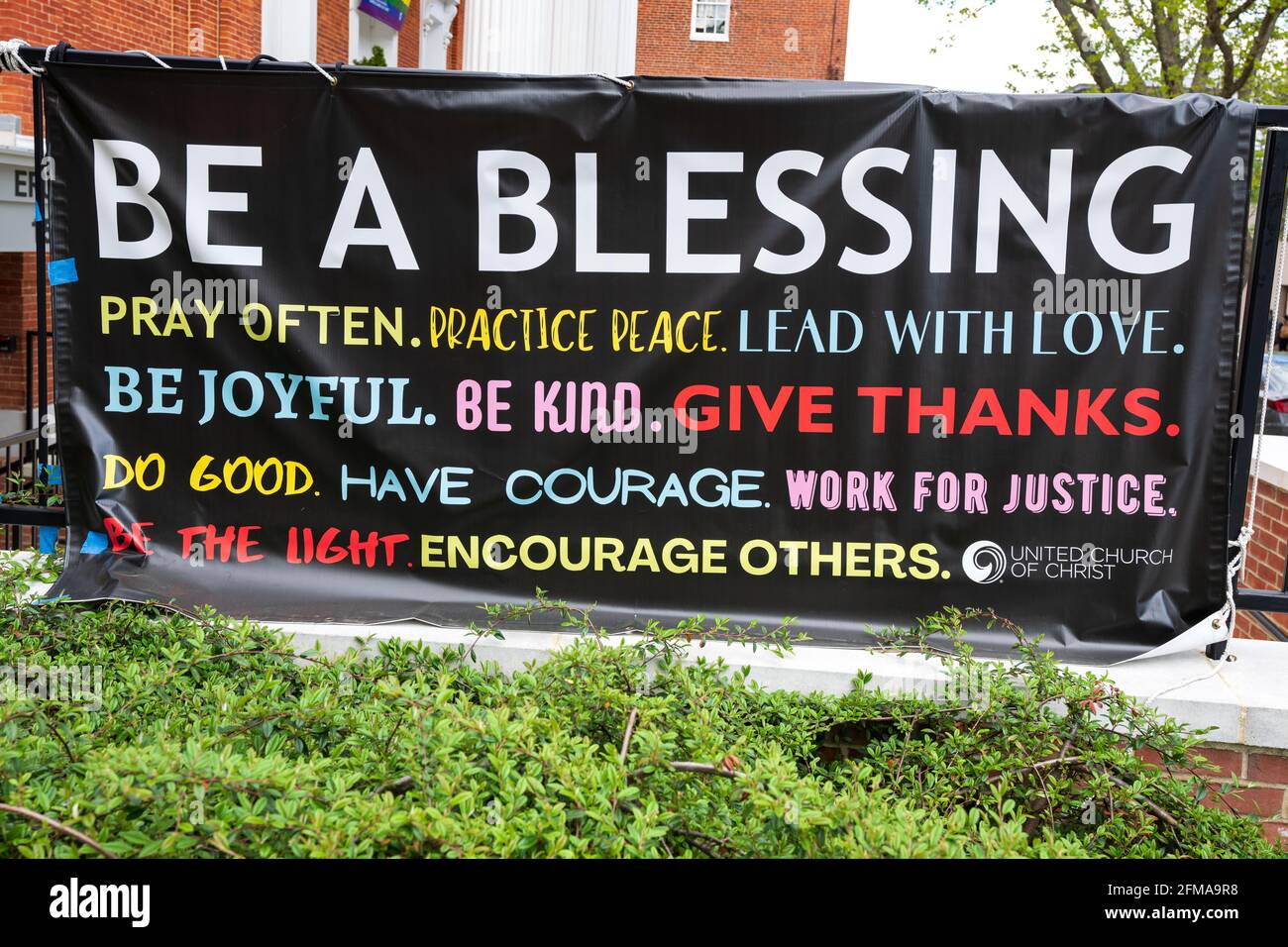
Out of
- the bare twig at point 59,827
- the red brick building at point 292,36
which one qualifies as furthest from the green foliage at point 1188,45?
the bare twig at point 59,827

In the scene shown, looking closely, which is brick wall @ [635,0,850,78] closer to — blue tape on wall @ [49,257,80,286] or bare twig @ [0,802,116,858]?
blue tape on wall @ [49,257,80,286]

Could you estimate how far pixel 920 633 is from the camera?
3.81 metres

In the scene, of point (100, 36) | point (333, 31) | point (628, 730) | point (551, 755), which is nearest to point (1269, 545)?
point (628, 730)

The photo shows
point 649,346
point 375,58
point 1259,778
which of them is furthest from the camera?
point 375,58

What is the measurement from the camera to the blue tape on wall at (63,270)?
3.96m

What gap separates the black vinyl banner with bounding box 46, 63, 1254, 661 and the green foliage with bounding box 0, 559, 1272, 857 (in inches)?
11.5

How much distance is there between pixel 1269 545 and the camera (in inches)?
249

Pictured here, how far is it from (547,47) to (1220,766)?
27.2 ft

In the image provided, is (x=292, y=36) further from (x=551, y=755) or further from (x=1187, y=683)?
(x=551, y=755)

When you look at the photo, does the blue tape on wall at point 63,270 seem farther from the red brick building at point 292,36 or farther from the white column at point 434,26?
the white column at point 434,26

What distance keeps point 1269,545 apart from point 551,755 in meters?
5.33

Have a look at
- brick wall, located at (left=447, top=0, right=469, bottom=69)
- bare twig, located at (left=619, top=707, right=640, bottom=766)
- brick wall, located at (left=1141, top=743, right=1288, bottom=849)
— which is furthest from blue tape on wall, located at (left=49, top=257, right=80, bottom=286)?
brick wall, located at (left=447, top=0, right=469, bottom=69)

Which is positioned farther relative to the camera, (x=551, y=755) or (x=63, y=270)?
(x=63, y=270)
